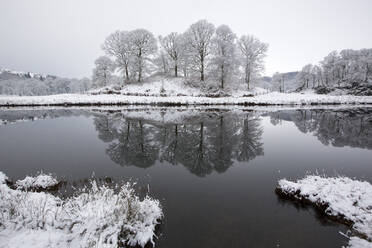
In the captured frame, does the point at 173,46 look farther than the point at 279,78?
No

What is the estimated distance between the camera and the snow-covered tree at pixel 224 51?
43.3 metres

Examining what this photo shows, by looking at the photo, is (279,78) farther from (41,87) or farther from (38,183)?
(41,87)

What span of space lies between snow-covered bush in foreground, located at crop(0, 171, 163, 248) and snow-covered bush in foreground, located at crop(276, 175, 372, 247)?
4.59 meters

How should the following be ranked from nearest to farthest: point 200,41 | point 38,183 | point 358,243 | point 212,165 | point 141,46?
1. point 358,243
2. point 38,183
3. point 212,165
4. point 200,41
5. point 141,46

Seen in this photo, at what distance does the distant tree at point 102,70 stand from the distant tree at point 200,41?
96.3 ft

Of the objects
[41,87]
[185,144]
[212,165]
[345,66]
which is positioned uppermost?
[345,66]

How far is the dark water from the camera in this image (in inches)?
196

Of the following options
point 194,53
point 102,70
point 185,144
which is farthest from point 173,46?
point 185,144

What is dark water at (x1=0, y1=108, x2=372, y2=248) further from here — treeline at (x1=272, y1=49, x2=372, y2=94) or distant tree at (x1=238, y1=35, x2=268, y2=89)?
treeline at (x1=272, y1=49, x2=372, y2=94)

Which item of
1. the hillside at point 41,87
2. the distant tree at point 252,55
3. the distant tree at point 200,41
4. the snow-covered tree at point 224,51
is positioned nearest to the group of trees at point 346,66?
the distant tree at point 252,55

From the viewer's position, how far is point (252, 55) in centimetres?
5062

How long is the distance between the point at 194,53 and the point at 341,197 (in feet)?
152

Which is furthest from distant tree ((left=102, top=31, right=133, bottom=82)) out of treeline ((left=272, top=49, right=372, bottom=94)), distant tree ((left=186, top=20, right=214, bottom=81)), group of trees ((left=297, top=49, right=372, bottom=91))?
group of trees ((left=297, top=49, right=372, bottom=91))

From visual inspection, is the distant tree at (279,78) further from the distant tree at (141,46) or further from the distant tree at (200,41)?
the distant tree at (141,46)
